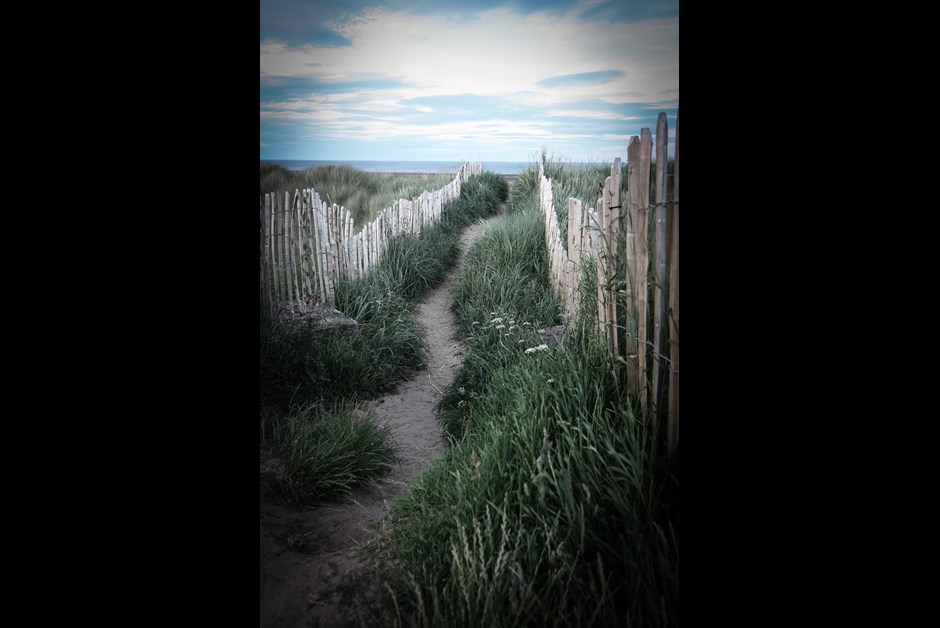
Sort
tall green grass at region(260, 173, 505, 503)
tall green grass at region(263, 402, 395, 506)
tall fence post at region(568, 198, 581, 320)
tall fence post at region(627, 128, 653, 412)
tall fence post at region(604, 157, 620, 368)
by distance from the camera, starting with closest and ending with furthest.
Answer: tall fence post at region(627, 128, 653, 412), tall fence post at region(604, 157, 620, 368), tall green grass at region(263, 402, 395, 506), tall green grass at region(260, 173, 505, 503), tall fence post at region(568, 198, 581, 320)

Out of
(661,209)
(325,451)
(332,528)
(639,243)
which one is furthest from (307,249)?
(661,209)

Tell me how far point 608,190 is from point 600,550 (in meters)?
1.65

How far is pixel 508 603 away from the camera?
1.52 meters

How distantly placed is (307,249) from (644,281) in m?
3.48

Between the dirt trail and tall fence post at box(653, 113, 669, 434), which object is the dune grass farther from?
tall fence post at box(653, 113, 669, 434)

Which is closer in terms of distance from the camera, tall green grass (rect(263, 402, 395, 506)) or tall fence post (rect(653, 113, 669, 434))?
tall fence post (rect(653, 113, 669, 434))

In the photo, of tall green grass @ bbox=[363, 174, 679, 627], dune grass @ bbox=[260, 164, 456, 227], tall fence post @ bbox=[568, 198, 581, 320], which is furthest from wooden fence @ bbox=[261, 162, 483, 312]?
tall green grass @ bbox=[363, 174, 679, 627]

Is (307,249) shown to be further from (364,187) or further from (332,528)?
(364,187)

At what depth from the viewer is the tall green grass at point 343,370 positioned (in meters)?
2.66

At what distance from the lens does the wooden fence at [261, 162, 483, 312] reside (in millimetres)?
4441

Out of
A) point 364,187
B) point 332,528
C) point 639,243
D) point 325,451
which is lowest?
point 332,528

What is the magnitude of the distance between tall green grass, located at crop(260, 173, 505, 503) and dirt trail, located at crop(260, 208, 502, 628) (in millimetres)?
124

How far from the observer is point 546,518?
1.72m
